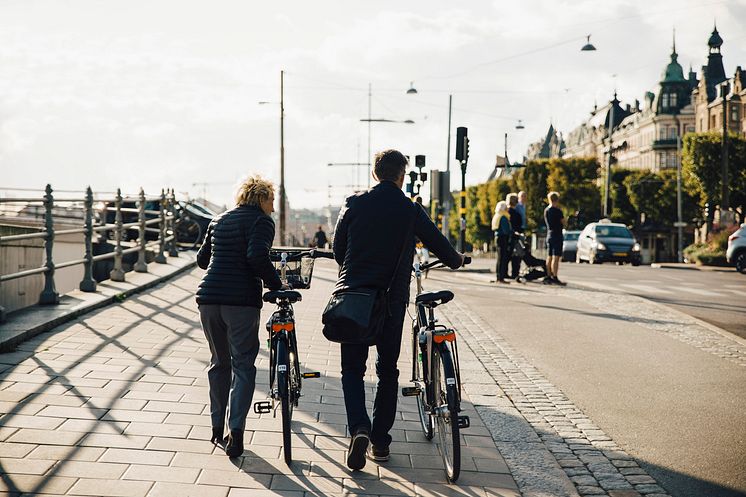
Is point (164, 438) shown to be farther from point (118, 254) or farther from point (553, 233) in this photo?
point (553, 233)

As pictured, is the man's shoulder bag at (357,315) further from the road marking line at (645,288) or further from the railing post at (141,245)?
the road marking line at (645,288)

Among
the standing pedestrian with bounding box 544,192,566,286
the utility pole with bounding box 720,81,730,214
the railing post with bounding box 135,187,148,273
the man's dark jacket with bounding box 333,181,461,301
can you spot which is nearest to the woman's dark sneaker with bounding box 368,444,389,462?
the man's dark jacket with bounding box 333,181,461,301

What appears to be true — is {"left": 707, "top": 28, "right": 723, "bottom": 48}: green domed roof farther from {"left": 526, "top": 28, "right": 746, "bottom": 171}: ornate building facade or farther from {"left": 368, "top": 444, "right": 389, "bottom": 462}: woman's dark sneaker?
{"left": 368, "top": 444, "right": 389, "bottom": 462}: woman's dark sneaker

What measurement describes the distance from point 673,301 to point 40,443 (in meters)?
12.7

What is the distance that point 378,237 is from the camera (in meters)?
4.97

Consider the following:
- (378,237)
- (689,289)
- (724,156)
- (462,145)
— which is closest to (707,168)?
(724,156)

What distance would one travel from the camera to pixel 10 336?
7641 mm

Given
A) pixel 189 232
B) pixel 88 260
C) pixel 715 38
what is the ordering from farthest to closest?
pixel 715 38 < pixel 189 232 < pixel 88 260

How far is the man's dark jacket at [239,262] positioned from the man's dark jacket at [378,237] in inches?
17.1

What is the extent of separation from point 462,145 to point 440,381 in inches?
616

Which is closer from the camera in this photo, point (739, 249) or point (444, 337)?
point (444, 337)

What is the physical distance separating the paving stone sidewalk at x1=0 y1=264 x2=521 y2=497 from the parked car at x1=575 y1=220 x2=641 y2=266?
26667mm

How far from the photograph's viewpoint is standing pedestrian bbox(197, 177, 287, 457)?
519cm

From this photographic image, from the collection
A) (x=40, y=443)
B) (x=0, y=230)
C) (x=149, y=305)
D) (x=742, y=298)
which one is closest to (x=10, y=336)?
(x=40, y=443)
